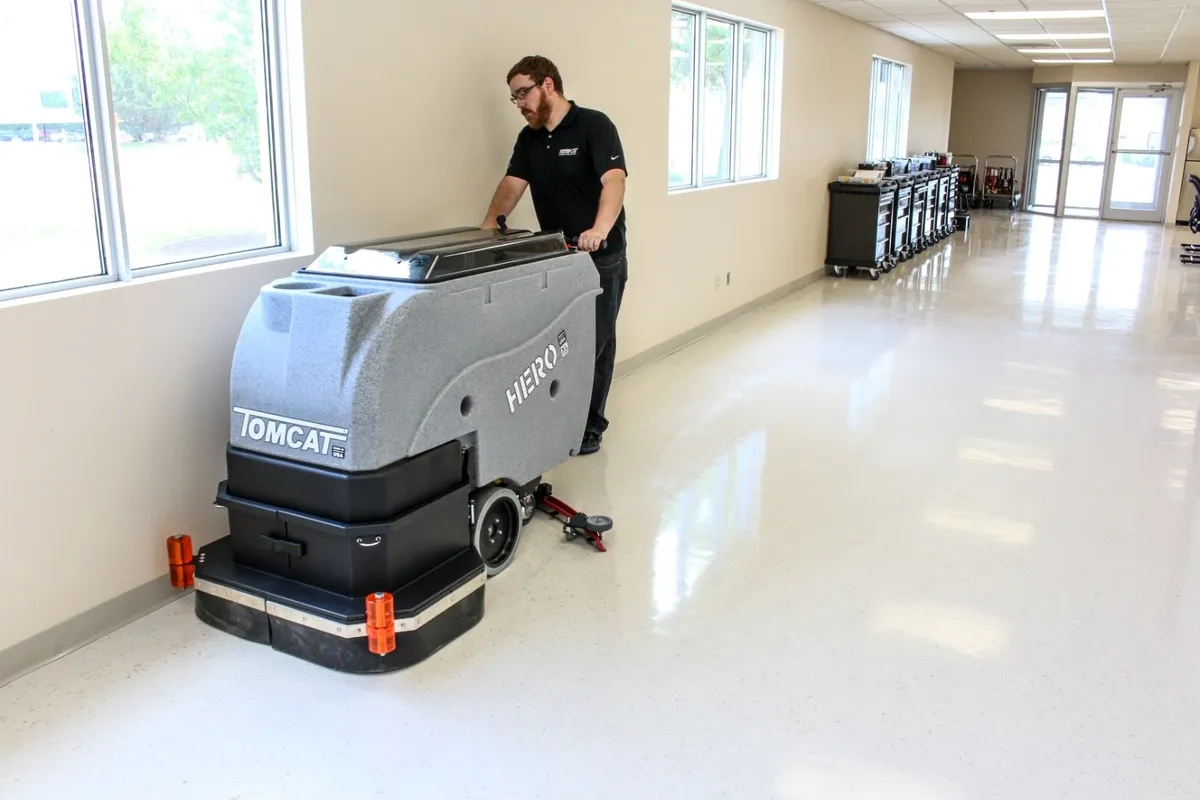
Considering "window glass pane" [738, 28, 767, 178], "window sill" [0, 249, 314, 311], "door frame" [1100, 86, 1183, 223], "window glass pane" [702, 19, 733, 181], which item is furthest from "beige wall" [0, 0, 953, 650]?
"door frame" [1100, 86, 1183, 223]

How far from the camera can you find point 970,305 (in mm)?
7449

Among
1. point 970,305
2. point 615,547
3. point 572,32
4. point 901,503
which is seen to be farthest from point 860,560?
point 970,305

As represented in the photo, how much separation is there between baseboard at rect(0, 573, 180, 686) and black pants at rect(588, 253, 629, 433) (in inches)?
70.4

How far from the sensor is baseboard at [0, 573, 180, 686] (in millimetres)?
2365

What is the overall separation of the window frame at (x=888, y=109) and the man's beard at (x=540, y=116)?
6864 mm

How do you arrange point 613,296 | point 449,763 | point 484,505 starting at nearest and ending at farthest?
1. point 449,763
2. point 484,505
3. point 613,296

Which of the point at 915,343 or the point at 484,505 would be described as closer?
the point at 484,505

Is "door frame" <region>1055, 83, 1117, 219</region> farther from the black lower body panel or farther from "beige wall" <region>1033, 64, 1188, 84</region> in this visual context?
the black lower body panel

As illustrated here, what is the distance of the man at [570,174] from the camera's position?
3.49 m

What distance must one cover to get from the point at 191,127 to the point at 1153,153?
1538cm

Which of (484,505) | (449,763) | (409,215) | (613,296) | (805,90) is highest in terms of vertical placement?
(805,90)

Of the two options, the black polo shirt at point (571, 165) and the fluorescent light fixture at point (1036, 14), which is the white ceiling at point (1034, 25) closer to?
the fluorescent light fixture at point (1036, 14)

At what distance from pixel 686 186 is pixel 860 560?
3586 millimetres

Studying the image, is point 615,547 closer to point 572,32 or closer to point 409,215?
point 409,215
